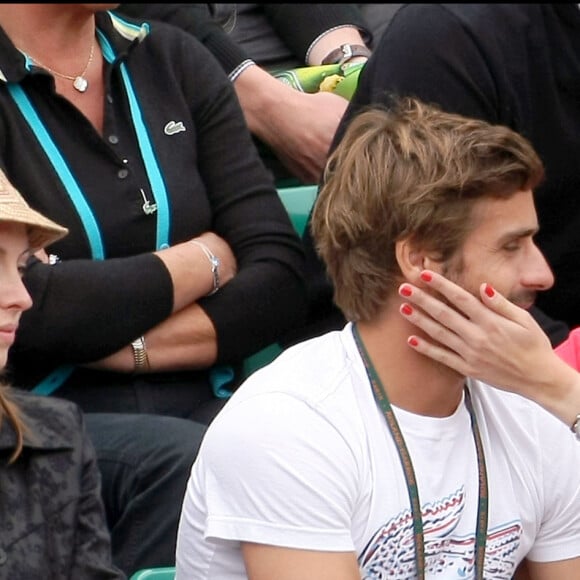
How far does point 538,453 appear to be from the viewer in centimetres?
205

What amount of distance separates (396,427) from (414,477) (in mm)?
73

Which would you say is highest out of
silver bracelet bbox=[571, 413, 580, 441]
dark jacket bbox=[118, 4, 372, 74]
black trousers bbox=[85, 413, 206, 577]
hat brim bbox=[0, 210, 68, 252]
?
hat brim bbox=[0, 210, 68, 252]

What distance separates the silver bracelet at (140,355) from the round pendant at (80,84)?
19.7 inches

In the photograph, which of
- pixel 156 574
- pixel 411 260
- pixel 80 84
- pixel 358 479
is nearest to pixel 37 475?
pixel 156 574

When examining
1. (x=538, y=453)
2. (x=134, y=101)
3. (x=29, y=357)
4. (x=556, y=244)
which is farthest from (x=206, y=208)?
(x=538, y=453)

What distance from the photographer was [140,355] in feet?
8.38

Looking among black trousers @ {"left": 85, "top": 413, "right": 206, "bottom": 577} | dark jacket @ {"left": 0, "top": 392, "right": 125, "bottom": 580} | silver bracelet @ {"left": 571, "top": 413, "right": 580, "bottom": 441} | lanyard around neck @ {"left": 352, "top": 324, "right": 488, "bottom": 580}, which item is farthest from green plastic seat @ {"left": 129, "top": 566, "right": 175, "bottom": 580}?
silver bracelet @ {"left": 571, "top": 413, "right": 580, "bottom": 441}

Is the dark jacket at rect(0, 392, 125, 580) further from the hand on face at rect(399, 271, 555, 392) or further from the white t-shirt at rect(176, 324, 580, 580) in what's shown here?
the hand on face at rect(399, 271, 555, 392)

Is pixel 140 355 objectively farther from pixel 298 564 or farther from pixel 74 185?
pixel 298 564

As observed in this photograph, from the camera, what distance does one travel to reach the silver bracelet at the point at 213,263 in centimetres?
266

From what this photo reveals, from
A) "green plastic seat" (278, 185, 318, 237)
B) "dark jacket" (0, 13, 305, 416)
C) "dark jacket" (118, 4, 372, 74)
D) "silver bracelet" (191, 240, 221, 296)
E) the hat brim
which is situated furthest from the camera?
"dark jacket" (118, 4, 372, 74)

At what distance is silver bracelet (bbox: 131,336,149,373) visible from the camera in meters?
2.55

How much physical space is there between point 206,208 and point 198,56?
0.33 m

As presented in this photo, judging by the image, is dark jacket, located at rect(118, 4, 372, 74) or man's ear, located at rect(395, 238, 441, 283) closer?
man's ear, located at rect(395, 238, 441, 283)
